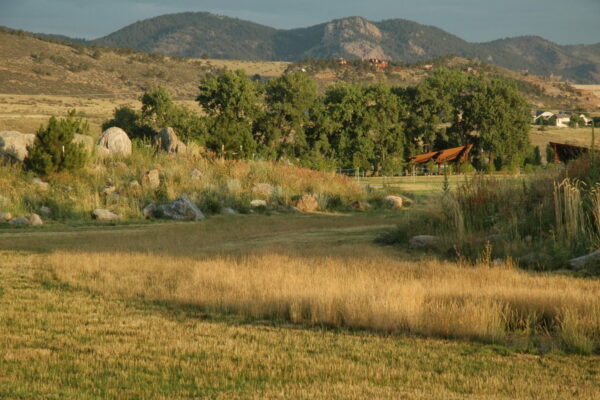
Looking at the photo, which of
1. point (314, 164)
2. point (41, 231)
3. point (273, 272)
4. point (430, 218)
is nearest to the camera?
point (273, 272)

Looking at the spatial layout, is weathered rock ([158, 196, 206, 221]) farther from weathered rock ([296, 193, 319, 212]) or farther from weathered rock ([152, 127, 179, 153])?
weathered rock ([152, 127, 179, 153])

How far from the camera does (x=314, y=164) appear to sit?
5109 centimetres

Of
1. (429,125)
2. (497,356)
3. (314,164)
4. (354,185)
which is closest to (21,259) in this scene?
(497,356)

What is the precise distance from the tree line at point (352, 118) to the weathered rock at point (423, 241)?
32.0 m

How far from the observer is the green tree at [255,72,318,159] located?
53688 mm

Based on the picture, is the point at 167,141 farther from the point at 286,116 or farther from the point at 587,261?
the point at 587,261

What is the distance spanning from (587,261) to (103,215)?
15242 millimetres

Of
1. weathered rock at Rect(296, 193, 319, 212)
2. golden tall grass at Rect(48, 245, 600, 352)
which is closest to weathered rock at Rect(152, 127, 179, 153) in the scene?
weathered rock at Rect(296, 193, 319, 212)

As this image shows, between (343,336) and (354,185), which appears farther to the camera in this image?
(354,185)

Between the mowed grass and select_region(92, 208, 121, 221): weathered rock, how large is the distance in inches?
287

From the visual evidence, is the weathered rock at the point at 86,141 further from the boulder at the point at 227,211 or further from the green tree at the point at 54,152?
the boulder at the point at 227,211

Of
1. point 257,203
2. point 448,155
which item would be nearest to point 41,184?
point 257,203

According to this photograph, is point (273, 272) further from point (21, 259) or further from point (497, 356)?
point (21, 259)

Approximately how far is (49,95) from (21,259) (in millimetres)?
80144
